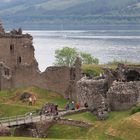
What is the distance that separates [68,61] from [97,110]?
69.2 meters

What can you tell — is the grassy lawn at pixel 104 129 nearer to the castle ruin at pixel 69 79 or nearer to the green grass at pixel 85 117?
the green grass at pixel 85 117

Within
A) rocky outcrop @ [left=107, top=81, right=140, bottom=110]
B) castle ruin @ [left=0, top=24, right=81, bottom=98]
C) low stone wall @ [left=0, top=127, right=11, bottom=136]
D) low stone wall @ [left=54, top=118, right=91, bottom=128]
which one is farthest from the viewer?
castle ruin @ [left=0, top=24, right=81, bottom=98]

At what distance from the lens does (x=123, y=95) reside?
197ft

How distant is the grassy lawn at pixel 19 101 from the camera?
7119 centimetres

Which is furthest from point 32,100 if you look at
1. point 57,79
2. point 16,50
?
point 16,50

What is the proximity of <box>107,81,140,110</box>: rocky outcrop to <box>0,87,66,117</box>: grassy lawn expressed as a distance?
41.9 ft

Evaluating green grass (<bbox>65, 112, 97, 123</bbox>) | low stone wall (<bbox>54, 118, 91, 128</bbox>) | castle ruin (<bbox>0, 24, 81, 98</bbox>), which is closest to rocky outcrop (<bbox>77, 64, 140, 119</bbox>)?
green grass (<bbox>65, 112, 97, 123</bbox>)

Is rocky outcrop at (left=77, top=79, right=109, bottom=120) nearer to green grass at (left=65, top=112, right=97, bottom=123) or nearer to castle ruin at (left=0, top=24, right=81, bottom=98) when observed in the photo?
green grass at (left=65, top=112, right=97, bottom=123)

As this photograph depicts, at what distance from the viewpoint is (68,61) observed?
128000mm

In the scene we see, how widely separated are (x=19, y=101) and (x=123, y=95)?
20.3 meters

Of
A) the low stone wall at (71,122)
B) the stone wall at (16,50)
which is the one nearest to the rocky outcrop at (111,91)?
the low stone wall at (71,122)

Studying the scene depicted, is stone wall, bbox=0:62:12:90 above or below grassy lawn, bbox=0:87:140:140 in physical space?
above

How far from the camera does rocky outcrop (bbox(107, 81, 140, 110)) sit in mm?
59781

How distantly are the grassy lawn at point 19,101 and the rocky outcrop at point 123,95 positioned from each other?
12.8m
